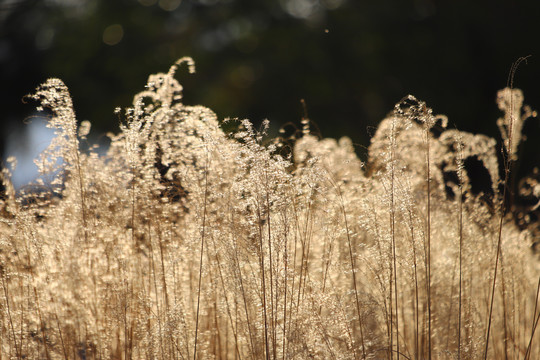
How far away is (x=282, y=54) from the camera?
8.63 metres

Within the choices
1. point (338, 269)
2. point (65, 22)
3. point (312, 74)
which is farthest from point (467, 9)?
point (338, 269)

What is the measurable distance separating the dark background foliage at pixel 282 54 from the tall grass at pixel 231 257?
6.20m

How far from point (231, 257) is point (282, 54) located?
286 inches

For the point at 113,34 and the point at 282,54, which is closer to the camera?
the point at 282,54

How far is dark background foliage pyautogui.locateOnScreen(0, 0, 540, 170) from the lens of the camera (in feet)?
27.2

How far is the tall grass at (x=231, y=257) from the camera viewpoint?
5.45ft

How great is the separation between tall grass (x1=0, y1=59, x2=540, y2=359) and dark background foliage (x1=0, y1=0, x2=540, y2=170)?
6.20 m

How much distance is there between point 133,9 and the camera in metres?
9.06

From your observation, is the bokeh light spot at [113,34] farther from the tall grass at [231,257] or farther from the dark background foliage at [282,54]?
the tall grass at [231,257]

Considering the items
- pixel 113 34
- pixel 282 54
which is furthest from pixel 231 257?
pixel 113 34

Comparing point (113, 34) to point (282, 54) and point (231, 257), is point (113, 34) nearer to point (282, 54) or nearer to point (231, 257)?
point (282, 54)

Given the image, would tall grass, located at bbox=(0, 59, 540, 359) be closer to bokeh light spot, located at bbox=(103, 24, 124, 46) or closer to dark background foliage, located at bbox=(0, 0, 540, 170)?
dark background foliage, located at bbox=(0, 0, 540, 170)

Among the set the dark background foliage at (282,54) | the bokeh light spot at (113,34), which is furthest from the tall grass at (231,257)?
the bokeh light spot at (113,34)

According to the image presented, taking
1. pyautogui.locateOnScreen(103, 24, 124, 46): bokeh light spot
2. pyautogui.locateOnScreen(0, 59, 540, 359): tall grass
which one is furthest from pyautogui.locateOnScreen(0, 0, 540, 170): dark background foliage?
pyautogui.locateOnScreen(0, 59, 540, 359): tall grass
